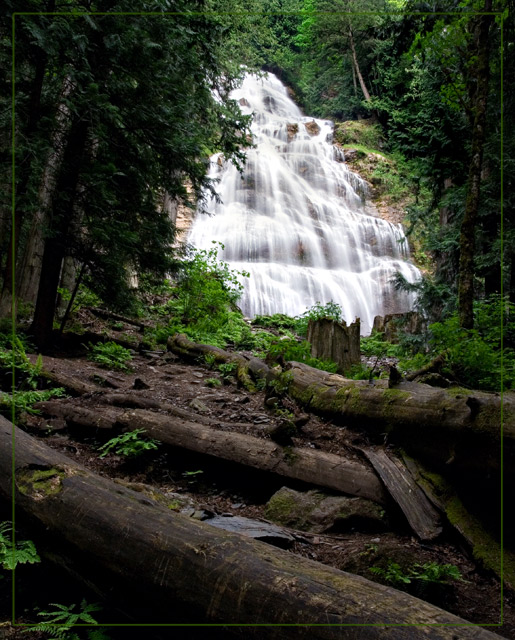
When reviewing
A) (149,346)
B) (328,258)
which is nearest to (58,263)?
(149,346)

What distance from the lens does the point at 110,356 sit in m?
7.97

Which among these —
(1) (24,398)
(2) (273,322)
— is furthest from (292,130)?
(1) (24,398)

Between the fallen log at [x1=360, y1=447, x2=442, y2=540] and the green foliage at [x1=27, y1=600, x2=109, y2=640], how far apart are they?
7.11 ft

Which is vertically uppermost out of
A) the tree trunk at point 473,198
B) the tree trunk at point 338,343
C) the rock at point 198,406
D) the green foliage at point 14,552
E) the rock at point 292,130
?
the rock at point 292,130

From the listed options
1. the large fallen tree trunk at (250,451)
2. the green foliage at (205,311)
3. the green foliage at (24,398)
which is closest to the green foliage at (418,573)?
the large fallen tree trunk at (250,451)

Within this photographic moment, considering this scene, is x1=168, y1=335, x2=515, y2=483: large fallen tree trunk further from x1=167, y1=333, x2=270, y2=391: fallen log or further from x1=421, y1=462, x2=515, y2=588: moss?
x1=167, y1=333, x2=270, y2=391: fallen log

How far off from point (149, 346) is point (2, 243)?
3329 mm

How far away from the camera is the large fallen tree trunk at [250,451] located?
372cm

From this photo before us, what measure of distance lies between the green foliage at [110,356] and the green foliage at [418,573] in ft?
18.6

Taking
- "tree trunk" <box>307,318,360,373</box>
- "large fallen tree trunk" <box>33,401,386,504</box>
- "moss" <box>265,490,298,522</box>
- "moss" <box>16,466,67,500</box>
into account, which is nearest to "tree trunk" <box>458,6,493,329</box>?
"tree trunk" <box>307,318,360,373</box>

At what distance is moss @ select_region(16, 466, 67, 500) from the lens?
2610mm

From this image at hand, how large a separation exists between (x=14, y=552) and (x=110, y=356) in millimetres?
5797

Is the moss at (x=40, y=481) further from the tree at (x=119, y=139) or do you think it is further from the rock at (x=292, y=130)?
the rock at (x=292, y=130)

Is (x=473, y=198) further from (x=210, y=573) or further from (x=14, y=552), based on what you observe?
(x=14, y=552)
